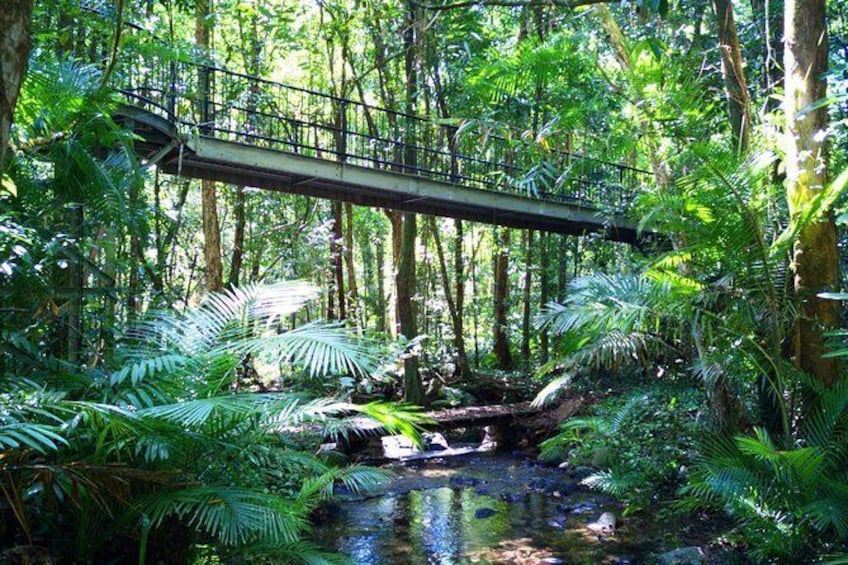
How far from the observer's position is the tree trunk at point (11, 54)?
1.94m

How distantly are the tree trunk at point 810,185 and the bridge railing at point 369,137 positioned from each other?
216cm

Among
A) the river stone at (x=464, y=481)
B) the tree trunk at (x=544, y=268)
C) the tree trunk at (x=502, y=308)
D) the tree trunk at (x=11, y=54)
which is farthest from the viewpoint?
the tree trunk at (x=502, y=308)

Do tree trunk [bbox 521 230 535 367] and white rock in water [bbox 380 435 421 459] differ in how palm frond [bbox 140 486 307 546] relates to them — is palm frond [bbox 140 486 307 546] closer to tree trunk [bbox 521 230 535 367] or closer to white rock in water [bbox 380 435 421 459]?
white rock in water [bbox 380 435 421 459]

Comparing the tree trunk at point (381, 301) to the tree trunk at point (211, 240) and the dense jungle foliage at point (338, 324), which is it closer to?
the tree trunk at point (211, 240)

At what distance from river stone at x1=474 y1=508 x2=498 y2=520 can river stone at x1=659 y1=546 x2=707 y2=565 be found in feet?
6.73

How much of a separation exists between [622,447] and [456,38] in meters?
4.84

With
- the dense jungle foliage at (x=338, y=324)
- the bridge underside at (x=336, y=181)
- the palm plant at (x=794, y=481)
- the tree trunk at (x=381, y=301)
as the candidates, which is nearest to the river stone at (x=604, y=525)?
the dense jungle foliage at (x=338, y=324)

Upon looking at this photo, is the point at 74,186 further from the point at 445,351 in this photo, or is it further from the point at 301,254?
the point at 445,351

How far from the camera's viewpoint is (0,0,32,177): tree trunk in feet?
6.35

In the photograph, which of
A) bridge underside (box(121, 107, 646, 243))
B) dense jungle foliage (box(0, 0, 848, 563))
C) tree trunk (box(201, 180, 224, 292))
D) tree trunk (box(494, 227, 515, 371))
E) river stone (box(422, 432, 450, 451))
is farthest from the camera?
tree trunk (box(494, 227, 515, 371))

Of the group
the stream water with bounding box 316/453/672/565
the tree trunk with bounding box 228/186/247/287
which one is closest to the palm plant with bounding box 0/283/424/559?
the stream water with bounding box 316/453/672/565

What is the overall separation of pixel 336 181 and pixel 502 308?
6.98m

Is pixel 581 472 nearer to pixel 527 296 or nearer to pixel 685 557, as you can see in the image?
pixel 685 557

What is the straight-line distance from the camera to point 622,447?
310 inches
